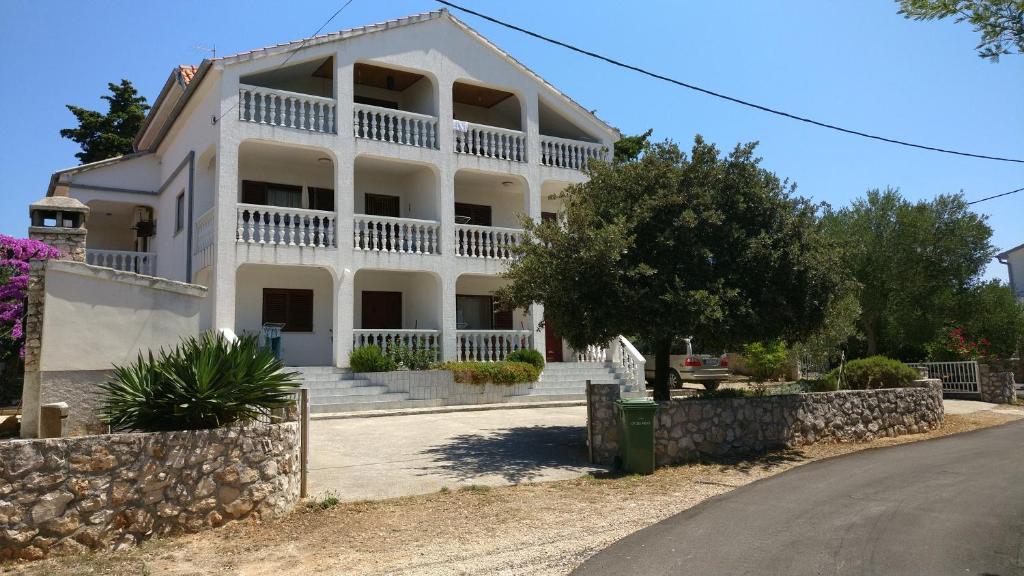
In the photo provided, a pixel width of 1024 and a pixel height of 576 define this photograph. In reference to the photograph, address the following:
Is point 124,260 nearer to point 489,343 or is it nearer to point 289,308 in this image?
point 289,308

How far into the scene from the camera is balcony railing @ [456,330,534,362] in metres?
19.1

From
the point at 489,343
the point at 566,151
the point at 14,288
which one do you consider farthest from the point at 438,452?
the point at 566,151

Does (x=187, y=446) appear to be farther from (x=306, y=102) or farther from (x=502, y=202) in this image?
(x=502, y=202)

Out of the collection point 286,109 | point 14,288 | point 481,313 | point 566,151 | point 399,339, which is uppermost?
point 286,109

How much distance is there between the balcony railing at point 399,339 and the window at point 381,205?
4.15 m

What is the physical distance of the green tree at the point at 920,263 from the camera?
2177 centimetres

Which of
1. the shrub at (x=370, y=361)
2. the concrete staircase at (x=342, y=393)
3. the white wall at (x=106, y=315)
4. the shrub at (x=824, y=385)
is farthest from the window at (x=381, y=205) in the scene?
the shrub at (x=824, y=385)

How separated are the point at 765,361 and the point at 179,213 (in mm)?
20455

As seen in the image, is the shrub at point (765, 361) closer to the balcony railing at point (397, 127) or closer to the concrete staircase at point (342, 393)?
the balcony railing at point (397, 127)

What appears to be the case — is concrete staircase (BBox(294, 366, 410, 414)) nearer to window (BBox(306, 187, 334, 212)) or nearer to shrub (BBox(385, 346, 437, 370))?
shrub (BBox(385, 346, 437, 370))

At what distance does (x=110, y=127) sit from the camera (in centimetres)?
3111

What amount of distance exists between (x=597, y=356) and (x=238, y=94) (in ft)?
39.8

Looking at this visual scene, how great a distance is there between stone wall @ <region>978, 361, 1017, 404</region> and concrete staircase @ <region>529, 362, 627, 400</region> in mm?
10393

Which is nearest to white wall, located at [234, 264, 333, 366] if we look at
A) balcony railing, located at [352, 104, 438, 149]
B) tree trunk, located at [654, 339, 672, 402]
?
balcony railing, located at [352, 104, 438, 149]
